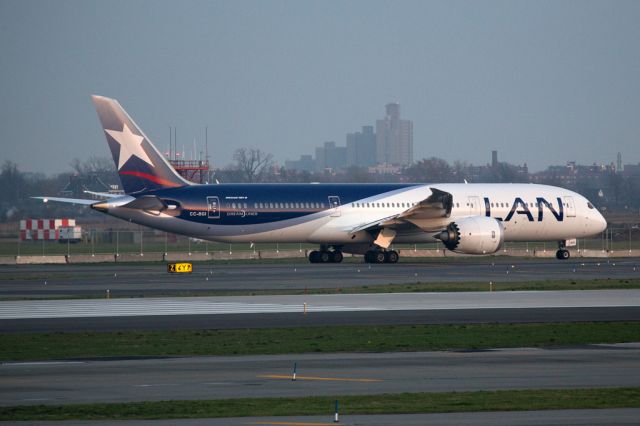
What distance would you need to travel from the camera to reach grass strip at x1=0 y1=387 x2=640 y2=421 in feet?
49.2

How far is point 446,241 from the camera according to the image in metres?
54.4

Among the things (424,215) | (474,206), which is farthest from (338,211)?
(474,206)

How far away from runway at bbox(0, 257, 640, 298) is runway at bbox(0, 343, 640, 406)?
55.8 feet

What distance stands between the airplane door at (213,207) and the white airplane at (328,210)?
0.05 metres

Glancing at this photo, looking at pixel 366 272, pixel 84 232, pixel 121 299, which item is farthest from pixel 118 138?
pixel 84 232

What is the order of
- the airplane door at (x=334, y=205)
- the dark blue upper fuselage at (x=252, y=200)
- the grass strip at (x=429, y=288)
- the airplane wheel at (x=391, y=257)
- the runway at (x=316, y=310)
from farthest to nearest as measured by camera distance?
the airplane wheel at (x=391, y=257) < the airplane door at (x=334, y=205) < the dark blue upper fuselage at (x=252, y=200) < the grass strip at (x=429, y=288) < the runway at (x=316, y=310)

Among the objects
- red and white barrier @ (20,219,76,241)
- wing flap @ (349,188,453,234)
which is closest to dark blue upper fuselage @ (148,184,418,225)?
wing flap @ (349,188,453,234)

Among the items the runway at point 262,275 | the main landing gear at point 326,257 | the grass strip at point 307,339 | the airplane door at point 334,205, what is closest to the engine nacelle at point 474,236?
the runway at point 262,275

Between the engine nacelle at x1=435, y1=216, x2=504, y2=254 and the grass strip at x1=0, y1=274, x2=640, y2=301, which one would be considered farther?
the engine nacelle at x1=435, y1=216, x2=504, y2=254

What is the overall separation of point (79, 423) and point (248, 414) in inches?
88.8

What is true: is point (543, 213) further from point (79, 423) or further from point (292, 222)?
point (79, 423)

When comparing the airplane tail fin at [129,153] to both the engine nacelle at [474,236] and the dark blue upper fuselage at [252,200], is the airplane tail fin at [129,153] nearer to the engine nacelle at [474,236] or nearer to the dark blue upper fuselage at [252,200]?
the dark blue upper fuselage at [252,200]

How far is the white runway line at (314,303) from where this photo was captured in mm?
30547

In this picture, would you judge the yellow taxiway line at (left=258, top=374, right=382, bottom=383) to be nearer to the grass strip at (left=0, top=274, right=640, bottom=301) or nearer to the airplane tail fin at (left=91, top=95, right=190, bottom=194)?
the grass strip at (left=0, top=274, right=640, bottom=301)
